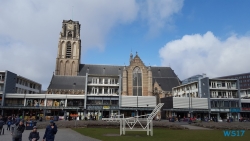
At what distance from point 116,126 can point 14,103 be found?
32153mm

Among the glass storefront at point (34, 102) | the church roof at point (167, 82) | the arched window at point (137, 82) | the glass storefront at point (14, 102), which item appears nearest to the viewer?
the glass storefront at point (14, 102)

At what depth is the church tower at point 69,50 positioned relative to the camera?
64750mm

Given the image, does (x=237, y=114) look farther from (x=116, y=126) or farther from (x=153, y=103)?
(x=116, y=126)

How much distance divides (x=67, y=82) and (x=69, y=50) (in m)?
14.5

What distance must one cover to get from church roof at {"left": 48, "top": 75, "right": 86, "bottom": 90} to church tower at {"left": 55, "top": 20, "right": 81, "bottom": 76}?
5.20 metres

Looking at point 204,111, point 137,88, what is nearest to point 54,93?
point 137,88

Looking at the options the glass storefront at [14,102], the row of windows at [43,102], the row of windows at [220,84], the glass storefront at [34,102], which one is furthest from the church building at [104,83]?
the row of windows at [220,84]

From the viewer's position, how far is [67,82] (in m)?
56.9

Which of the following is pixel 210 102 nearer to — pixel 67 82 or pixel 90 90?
pixel 90 90

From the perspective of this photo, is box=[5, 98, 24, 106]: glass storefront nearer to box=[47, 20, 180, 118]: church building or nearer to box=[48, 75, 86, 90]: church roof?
box=[47, 20, 180, 118]: church building

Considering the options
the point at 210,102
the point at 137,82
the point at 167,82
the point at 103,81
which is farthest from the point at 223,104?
the point at 103,81

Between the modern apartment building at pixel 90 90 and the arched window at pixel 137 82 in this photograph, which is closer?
the modern apartment building at pixel 90 90

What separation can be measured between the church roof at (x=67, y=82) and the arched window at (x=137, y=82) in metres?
14.2

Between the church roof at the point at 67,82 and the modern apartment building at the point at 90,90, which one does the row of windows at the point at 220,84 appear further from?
the church roof at the point at 67,82
